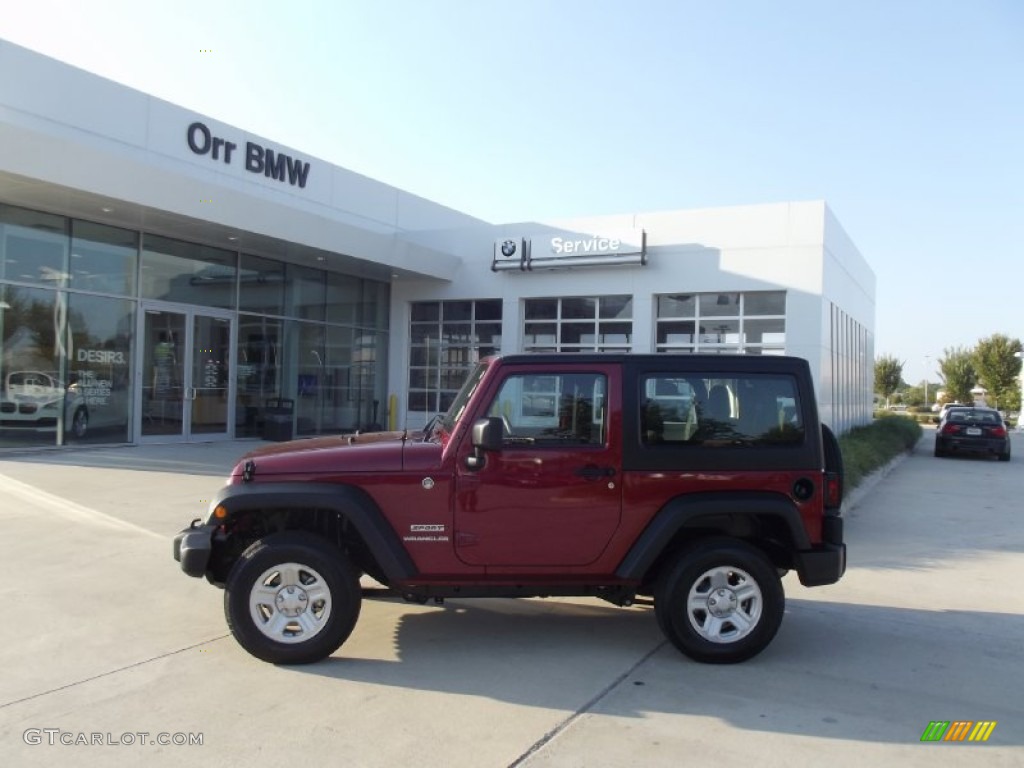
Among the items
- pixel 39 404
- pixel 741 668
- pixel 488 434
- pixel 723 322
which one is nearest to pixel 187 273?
pixel 39 404

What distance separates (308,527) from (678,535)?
2.33 metres

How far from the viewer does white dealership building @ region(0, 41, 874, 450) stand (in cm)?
1387

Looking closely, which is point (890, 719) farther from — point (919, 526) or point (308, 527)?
point (919, 526)

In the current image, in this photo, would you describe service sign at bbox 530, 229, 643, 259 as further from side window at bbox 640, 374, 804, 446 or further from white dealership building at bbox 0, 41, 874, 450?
side window at bbox 640, 374, 804, 446

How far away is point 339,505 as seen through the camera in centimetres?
Answer: 461

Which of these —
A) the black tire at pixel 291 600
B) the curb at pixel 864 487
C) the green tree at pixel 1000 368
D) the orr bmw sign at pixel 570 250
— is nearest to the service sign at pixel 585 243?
the orr bmw sign at pixel 570 250

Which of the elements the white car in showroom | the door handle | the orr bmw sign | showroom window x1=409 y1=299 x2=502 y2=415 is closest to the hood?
the door handle

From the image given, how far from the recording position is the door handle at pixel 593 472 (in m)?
4.82

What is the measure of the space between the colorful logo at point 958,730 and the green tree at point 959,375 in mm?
62520

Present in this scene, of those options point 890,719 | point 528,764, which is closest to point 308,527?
point 528,764

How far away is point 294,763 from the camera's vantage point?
3.49 m

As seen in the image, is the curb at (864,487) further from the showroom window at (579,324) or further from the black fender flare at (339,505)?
the showroom window at (579,324)

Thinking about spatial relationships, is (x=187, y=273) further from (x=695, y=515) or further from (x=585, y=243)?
(x=695, y=515)

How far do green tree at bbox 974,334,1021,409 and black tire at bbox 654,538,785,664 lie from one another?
2339 inches
